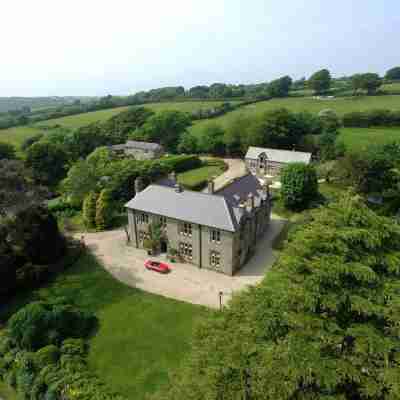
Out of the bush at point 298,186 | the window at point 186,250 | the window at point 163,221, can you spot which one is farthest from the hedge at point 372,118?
the window at point 163,221

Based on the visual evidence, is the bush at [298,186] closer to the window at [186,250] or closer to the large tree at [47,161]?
the window at [186,250]

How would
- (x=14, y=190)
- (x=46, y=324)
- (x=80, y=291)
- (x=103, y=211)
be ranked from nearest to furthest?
(x=46, y=324), (x=14, y=190), (x=80, y=291), (x=103, y=211)

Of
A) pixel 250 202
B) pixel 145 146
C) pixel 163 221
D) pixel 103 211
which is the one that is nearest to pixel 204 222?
pixel 163 221

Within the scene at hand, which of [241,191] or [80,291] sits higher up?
[241,191]

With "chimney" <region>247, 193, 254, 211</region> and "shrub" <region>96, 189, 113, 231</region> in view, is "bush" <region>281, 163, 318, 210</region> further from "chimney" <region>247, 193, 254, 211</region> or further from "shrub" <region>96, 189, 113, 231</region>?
"shrub" <region>96, 189, 113, 231</region>

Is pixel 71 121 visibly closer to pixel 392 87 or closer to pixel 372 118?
pixel 372 118

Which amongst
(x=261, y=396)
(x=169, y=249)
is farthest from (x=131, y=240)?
(x=261, y=396)
